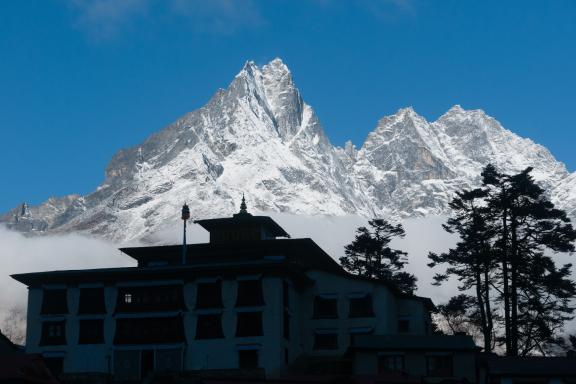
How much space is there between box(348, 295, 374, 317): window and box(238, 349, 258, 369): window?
35.2 feet

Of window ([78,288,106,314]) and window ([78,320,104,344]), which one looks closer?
window ([78,320,104,344])

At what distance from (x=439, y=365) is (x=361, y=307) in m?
13.2

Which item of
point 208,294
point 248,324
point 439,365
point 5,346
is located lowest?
point 439,365

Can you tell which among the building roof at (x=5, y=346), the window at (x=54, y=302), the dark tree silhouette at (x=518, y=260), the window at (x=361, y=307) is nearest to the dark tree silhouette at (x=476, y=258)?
the dark tree silhouette at (x=518, y=260)

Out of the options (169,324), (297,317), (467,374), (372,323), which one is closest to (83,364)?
(169,324)

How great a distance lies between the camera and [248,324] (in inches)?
3159

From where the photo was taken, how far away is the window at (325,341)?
86312mm

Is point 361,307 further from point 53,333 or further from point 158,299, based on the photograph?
point 53,333

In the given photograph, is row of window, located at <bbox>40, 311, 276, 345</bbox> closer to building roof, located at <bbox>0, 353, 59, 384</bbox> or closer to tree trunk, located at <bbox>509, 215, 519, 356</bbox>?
building roof, located at <bbox>0, 353, 59, 384</bbox>

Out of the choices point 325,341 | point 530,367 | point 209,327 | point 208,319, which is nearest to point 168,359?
point 209,327

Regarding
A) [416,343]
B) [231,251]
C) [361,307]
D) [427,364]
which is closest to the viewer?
[427,364]

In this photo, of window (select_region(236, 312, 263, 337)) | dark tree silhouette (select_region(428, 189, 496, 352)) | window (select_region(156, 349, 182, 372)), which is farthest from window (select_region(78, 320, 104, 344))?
dark tree silhouette (select_region(428, 189, 496, 352))

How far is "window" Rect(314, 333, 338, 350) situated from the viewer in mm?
86312

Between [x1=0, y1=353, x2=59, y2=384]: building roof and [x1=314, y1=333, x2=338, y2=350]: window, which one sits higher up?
[x1=314, y1=333, x2=338, y2=350]: window
